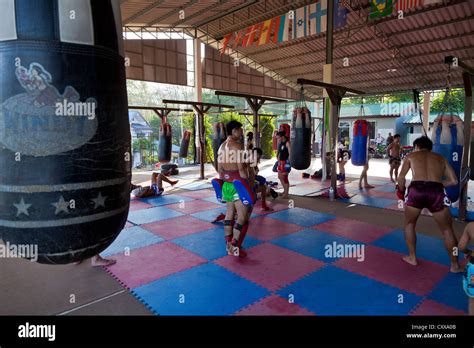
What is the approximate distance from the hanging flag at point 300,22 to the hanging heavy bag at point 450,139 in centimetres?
782

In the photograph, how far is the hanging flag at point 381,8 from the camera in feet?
31.4

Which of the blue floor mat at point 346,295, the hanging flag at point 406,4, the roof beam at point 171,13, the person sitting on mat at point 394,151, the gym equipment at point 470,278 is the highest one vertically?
the roof beam at point 171,13

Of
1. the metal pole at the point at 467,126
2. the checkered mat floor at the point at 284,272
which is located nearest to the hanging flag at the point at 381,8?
the metal pole at the point at 467,126

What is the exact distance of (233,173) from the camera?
3.96 m

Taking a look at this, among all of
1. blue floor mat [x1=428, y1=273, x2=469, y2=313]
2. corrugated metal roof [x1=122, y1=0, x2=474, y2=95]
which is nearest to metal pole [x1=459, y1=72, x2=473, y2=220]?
blue floor mat [x1=428, y1=273, x2=469, y2=313]

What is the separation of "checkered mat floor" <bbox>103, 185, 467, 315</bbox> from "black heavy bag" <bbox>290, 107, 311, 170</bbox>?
1586mm

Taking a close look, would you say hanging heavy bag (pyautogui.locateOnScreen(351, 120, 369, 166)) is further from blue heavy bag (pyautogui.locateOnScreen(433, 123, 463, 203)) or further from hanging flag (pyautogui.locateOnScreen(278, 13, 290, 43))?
hanging flag (pyautogui.locateOnScreen(278, 13, 290, 43))

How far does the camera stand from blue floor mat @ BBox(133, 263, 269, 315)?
2.89m

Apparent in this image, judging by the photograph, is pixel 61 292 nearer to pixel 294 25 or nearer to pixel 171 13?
pixel 294 25

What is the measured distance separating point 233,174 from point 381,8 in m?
9.05

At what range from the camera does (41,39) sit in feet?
3.54

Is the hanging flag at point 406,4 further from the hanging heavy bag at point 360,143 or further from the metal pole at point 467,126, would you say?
the metal pole at point 467,126

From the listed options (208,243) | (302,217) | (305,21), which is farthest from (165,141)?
(305,21)
